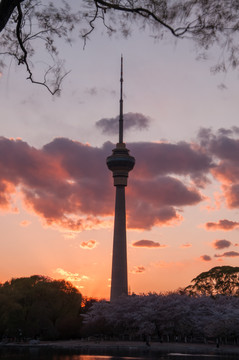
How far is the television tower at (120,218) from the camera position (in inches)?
5866

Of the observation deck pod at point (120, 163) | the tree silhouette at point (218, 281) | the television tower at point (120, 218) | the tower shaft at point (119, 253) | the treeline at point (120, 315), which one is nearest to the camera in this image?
the treeline at point (120, 315)

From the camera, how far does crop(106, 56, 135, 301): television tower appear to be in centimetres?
14900

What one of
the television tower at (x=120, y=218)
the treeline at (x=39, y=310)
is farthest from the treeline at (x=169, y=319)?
the television tower at (x=120, y=218)

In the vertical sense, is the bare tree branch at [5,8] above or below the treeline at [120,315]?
below

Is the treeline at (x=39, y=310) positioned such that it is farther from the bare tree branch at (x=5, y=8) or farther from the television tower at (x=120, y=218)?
the bare tree branch at (x=5, y=8)

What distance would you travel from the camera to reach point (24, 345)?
284ft

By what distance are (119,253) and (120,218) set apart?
1127cm

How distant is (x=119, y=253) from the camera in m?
152

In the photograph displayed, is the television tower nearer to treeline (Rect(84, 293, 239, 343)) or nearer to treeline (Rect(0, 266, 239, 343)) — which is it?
treeline (Rect(0, 266, 239, 343))

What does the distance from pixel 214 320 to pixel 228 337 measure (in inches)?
264

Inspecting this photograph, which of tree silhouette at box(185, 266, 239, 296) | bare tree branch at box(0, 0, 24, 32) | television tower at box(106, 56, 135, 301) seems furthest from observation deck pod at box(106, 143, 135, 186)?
bare tree branch at box(0, 0, 24, 32)

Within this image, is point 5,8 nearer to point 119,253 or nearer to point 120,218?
point 119,253

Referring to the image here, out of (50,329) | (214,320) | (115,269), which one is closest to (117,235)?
(115,269)

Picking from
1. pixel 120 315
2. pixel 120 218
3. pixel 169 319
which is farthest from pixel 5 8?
pixel 120 218
